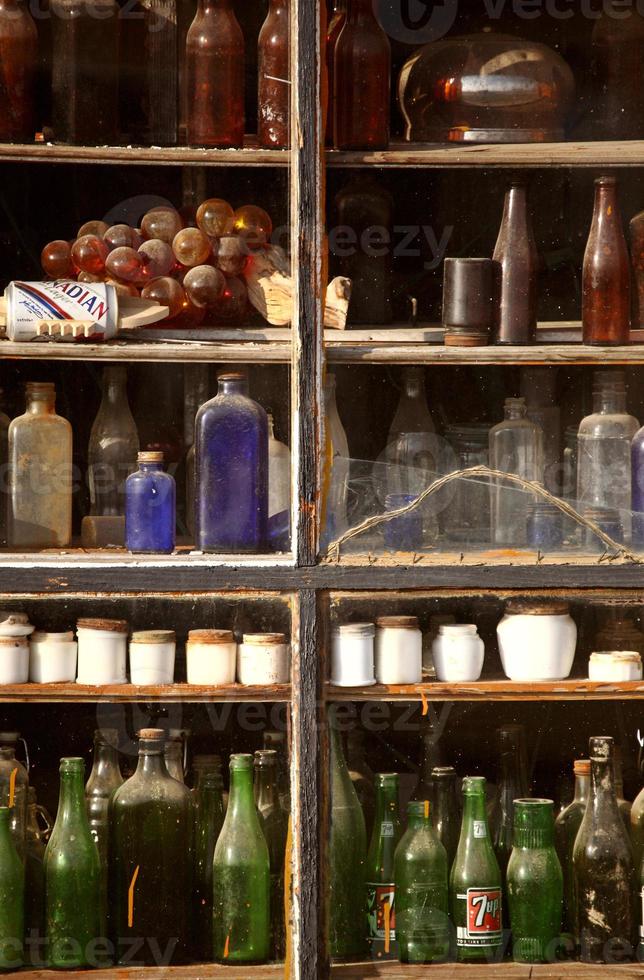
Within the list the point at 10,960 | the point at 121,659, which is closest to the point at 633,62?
the point at 121,659

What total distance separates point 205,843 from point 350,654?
1.48 ft

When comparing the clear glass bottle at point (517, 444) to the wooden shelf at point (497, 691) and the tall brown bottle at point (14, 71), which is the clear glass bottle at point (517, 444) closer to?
the wooden shelf at point (497, 691)

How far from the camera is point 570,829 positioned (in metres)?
2.21

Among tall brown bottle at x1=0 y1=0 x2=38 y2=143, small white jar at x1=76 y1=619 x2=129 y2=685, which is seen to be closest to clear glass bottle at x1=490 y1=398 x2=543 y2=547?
small white jar at x1=76 y1=619 x2=129 y2=685

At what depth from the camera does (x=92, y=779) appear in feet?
7.29

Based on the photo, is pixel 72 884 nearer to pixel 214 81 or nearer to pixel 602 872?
pixel 602 872

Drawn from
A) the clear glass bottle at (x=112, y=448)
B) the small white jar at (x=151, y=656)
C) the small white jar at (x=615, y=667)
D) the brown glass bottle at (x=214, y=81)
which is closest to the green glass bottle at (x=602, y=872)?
the small white jar at (x=615, y=667)

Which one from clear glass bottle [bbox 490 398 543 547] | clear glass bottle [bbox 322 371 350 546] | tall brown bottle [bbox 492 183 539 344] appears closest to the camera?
clear glass bottle [bbox 322 371 350 546]

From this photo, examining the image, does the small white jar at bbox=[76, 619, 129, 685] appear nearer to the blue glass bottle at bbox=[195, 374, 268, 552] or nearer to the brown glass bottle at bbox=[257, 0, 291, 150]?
→ the blue glass bottle at bbox=[195, 374, 268, 552]

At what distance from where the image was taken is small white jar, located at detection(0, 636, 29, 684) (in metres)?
2.04

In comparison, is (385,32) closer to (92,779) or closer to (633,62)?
(633,62)

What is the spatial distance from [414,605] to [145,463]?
0.51m

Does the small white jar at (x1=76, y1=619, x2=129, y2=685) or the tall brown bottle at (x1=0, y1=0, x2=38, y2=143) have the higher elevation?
the tall brown bottle at (x1=0, y1=0, x2=38, y2=143)

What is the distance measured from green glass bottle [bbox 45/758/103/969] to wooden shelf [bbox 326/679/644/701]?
47 centimetres
